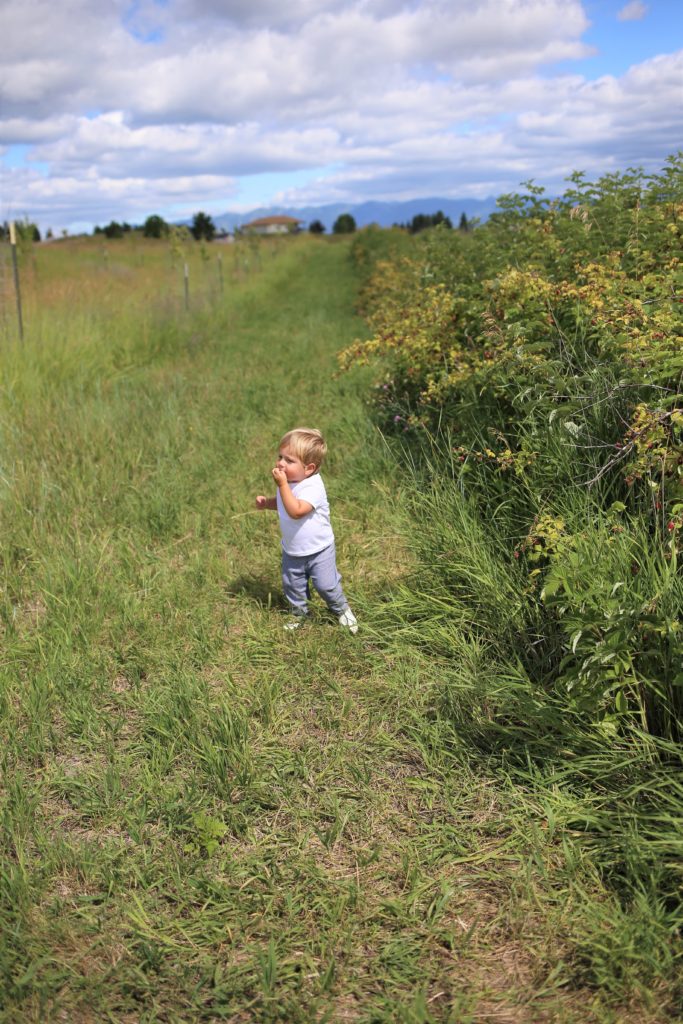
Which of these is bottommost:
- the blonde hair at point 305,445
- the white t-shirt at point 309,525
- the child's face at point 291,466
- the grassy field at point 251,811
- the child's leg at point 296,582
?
the grassy field at point 251,811

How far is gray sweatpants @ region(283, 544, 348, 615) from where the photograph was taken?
3.49 meters

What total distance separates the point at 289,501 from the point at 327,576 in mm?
393

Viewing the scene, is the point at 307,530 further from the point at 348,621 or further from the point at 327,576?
the point at 348,621

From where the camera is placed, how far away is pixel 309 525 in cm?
347

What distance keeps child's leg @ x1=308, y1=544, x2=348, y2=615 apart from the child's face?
356 millimetres

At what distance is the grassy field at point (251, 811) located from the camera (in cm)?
190

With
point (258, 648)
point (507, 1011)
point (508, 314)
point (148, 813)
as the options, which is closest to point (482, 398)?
→ point (508, 314)

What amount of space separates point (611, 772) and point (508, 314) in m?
2.51

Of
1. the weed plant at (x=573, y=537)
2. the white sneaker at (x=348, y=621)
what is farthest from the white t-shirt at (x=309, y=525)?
the weed plant at (x=573, y=537)

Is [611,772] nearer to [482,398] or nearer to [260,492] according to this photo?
[482,398]

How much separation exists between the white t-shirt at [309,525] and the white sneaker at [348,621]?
0.33 meters

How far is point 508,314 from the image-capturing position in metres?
4.05

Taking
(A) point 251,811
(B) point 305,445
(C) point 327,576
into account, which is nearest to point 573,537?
(C) point 327,576

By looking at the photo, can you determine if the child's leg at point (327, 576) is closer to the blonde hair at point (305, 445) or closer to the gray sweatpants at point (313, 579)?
the gray sweatpants at point (313, 579)
